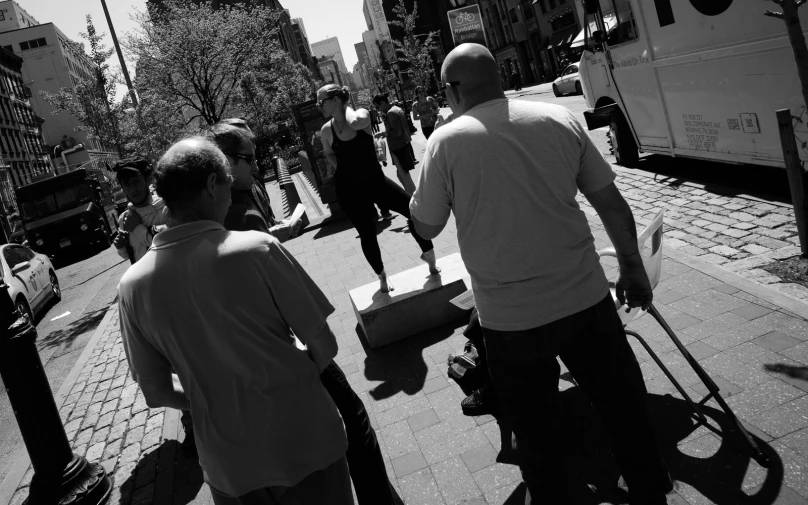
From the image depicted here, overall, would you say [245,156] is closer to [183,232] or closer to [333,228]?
[183,232]

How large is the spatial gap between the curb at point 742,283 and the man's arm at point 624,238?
2.18 meters

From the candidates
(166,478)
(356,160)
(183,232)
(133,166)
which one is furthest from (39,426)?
(356,160)

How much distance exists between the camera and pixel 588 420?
3.67m

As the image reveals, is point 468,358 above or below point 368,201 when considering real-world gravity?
below

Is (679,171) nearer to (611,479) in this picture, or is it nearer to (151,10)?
(611,479)

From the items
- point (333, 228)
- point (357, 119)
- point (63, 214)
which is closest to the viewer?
point (357, 119)

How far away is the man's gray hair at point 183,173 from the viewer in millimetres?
2156

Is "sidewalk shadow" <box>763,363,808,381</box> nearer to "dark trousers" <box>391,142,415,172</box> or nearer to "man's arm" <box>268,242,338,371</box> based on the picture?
"man's arm" <box>268,242,338,371</box>

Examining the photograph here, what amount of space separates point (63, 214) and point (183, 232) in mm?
22572

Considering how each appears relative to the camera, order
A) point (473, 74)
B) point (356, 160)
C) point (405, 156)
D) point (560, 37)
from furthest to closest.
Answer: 1. point (560, 37)
2. point (405, 156)
3. point (356, 160)
4. point (473, 74)

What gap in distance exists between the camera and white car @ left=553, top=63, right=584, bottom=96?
28.5 m

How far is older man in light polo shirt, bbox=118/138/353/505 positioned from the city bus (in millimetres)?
20763

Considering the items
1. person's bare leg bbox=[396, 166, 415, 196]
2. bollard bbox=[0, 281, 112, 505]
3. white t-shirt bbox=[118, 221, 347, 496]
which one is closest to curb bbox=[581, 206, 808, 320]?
white t-shirt bbox=[118, 221, 347, 496]

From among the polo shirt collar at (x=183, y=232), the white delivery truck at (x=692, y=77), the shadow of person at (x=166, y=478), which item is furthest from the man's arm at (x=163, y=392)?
the white delivery truck at (x=692, y=77)
